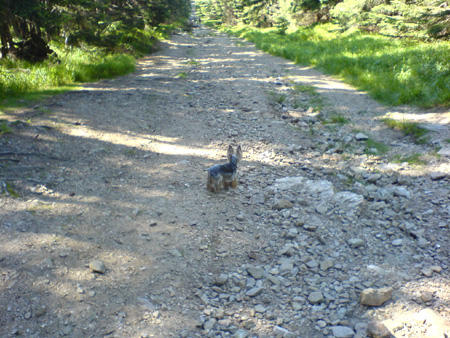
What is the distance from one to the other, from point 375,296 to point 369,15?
16.2 meters

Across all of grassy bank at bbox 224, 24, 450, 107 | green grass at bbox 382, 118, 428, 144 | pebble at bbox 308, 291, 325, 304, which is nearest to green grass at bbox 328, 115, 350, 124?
green grass at bbox 382, 118, 428, 144

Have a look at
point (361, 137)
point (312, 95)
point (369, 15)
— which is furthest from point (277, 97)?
point (369, 15)

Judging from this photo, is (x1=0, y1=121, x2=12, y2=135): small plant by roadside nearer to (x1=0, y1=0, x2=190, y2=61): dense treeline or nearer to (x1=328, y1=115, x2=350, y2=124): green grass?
(x1=0, y1=0, x2=190, y2=61): dense treeline

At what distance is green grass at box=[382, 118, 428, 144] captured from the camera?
7.28 m

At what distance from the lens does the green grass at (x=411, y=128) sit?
7.28 meters

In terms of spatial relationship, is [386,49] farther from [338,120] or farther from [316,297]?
[316,297]

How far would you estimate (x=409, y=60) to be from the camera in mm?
11430

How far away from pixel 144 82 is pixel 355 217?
963cm

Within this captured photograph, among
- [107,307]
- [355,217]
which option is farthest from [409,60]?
[107,307]

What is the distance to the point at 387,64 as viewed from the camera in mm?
12266

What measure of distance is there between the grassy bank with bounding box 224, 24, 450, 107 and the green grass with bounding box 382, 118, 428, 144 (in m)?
1.27

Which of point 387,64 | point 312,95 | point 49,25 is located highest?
point 49,25

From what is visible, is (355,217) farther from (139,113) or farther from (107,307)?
(139,113)

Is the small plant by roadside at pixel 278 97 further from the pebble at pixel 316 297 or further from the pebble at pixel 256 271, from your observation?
the pebble at pixel 316 297
